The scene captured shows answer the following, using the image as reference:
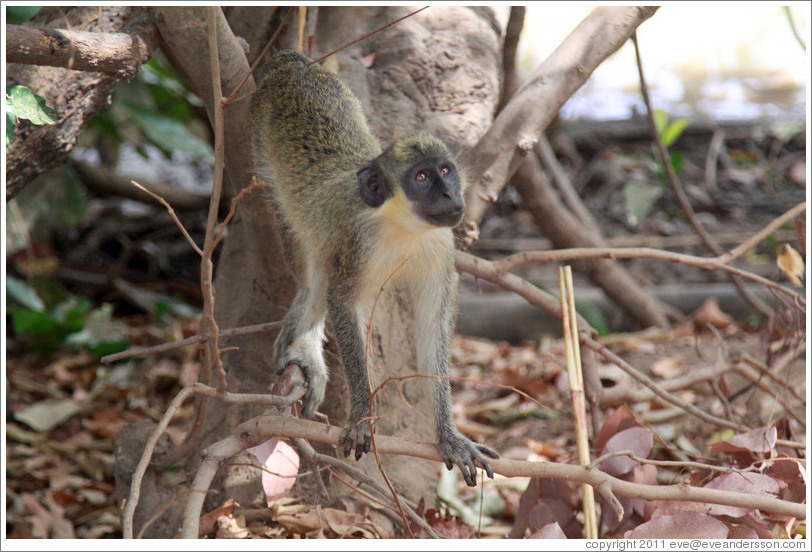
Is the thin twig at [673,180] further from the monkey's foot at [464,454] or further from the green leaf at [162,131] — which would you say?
the green leaf at [162,131]

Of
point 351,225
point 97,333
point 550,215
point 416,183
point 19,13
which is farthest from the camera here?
point 97,333

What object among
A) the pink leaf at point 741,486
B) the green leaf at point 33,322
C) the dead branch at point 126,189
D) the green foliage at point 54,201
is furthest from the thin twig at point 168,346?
the dead branch at point 126,189

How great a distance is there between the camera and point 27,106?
7.06 feet

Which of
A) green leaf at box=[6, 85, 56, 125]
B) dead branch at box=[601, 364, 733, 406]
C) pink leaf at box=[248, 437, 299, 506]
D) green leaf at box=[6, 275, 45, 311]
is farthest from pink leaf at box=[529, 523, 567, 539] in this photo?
green leaf at box=[6, 275, 45, 311]

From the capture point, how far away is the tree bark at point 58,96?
282 centimetres

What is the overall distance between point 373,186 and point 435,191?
30 cm

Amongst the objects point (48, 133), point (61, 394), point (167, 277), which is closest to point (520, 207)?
point (167, 277)

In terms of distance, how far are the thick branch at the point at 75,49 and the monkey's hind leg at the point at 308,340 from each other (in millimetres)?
1062

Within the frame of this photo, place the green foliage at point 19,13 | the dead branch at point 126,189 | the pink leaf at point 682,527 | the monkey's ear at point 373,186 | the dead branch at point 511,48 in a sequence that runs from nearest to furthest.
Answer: the pink leaf at point 682,527
the monkey's ear at point 373,186
the green foliage at point 19,13
the dead branch at point 511,48
the dead branch at point 126,189

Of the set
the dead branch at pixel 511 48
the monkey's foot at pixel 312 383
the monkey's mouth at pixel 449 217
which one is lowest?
the monkey's foot at pixel 312 383

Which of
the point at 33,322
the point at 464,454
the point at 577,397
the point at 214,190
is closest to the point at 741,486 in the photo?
the point at 577,397

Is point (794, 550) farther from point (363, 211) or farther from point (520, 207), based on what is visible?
point (520, 207)

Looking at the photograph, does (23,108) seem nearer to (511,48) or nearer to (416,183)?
(416,183)

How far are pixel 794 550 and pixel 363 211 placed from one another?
1682 millimetres
